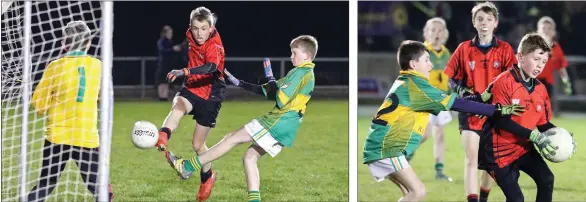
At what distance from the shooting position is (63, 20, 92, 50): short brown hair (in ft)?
18.4

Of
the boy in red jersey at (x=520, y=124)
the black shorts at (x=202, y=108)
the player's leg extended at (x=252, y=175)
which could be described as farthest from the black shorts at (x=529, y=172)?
the black shorts at (x=202, y=108)

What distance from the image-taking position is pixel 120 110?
43.5 ft

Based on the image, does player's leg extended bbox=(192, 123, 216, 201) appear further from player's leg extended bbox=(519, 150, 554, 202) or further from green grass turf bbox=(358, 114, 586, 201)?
player's leg extended bbox=(519, 150, 554, 202)

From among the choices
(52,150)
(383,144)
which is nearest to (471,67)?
(383,144)

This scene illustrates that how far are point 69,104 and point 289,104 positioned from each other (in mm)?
1306

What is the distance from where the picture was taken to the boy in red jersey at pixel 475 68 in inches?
261

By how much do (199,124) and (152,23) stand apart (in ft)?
38.8

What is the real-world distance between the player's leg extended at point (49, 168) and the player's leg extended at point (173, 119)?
0.69 meters

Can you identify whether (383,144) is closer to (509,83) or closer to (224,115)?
(509,83)

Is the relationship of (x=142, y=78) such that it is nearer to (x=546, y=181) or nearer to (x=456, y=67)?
(x=456, y=67)

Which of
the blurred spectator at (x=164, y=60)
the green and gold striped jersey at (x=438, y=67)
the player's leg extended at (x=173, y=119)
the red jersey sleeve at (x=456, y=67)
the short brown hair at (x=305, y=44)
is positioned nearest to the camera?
the short brown hair at (x=305, y=44)

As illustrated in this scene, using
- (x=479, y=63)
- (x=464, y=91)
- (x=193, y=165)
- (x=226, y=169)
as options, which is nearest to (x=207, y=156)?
(x=193, y=165)

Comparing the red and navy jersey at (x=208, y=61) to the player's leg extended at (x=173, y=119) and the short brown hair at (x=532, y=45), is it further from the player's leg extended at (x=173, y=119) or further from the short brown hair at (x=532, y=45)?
the short brown hair at (x=532, y=45)

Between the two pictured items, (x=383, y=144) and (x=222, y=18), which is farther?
(x=222, y=18)
